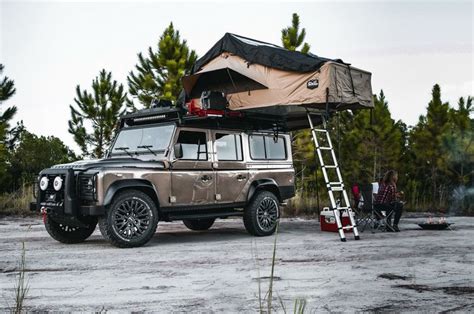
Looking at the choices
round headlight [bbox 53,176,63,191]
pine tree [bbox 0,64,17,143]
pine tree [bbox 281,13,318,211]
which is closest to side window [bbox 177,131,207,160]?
round headlight [bbox 53,176,63,191]

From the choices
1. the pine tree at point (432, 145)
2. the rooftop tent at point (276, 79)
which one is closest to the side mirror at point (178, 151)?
the rooftop tent at point (276, 79)

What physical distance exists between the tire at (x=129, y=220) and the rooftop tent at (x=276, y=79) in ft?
9.91

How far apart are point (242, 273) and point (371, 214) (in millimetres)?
5918

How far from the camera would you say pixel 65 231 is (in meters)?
9.20

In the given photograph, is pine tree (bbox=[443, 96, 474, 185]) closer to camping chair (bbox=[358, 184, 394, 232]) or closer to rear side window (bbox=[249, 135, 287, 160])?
camping chair (bbox=[358, 184, 394, 232])

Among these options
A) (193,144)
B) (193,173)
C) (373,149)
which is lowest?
(193,173)

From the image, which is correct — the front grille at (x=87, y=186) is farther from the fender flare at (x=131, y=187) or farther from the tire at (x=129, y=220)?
the tire at (x=129, y=220)

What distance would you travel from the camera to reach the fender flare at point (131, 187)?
7.95m

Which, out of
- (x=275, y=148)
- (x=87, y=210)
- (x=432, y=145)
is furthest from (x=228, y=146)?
(x=432, y=145)

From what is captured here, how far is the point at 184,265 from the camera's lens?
6.66 meters

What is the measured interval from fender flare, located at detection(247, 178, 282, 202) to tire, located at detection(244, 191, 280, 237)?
11cm

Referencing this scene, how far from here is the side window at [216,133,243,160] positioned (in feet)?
31.7

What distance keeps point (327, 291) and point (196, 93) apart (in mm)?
6996

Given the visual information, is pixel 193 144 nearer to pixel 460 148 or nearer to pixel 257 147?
pixel 257 147
